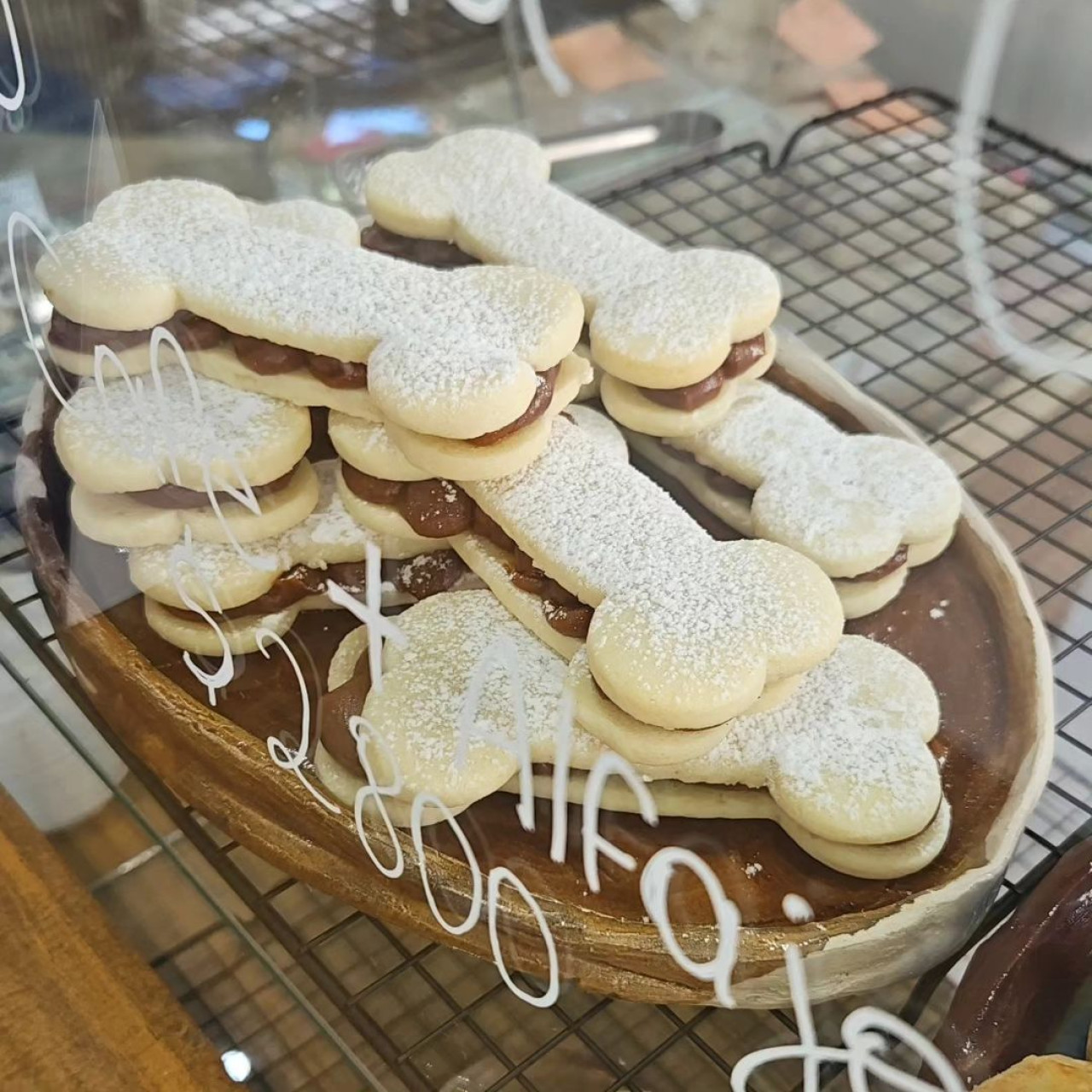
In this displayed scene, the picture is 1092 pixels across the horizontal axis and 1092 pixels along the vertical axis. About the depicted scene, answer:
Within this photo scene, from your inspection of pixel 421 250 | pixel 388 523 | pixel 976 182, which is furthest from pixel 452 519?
pixel 976 182

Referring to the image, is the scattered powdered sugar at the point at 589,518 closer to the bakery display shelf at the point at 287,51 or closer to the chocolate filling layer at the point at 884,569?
the chocolate filling layer at the point at 884,569

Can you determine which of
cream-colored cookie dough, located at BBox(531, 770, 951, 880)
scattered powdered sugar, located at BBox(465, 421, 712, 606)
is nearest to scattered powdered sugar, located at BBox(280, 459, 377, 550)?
scattered powdered sugar, located at BBox(465, 421, 712, 606)

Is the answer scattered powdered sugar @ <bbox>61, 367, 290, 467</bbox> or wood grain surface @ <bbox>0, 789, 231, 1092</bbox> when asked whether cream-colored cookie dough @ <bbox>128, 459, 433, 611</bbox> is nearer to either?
scattered powdered sugar @ <bbox>61, 367, 290, 467</bbox>

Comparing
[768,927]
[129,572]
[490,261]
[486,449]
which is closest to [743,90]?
[490,261]

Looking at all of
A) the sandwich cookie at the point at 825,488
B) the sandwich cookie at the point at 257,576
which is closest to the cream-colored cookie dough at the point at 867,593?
the sandwich cookie at the point at 825,488

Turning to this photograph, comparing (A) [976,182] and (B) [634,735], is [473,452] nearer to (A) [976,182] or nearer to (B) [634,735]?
(B) [634,735]

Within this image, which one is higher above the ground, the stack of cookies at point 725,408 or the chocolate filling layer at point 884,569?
the stack of cookies at point 725,408

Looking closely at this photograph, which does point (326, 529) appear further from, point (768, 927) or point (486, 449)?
point (768, 927)

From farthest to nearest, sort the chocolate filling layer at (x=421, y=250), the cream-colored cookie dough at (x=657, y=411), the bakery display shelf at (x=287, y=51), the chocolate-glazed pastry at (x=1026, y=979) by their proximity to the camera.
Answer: the bakery display shelf at (x=287, y=51)
the chocolate filling layer at (x=421, y=250)
the cream-colored cookie dough at (x=657, y=411)
the chocolate-glazed pastry at (x=1026, y=979)
